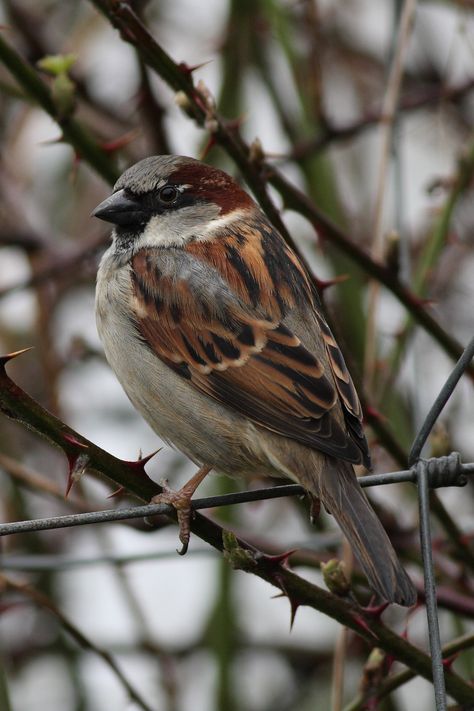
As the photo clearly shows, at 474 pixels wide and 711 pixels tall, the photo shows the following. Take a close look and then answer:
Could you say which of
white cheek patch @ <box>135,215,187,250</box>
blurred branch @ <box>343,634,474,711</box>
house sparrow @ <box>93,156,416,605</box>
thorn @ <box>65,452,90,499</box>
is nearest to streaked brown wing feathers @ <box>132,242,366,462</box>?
house sparrow @ <box>93,156,416,605</box>

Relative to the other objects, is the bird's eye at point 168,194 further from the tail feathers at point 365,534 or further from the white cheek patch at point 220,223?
the tail feathers at point 365,534

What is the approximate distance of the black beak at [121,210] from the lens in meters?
3.35

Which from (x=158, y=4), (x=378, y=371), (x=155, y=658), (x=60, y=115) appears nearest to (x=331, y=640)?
(x=155, y=658)

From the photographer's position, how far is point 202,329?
3.00 m

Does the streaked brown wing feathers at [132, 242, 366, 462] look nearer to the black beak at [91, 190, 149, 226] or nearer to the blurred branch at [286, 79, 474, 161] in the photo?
the black beak at [91, 190, 149, 226]

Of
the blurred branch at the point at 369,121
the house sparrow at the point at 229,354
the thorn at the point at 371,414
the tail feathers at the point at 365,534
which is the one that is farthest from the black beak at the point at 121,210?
the tail feathers at the point at 365,534

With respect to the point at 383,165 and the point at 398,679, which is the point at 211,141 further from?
the point at 398,679

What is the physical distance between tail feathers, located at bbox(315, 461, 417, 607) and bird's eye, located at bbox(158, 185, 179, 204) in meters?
1.22

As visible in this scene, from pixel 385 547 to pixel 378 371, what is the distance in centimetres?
132

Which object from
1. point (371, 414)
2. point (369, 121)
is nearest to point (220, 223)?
point (371, 414)

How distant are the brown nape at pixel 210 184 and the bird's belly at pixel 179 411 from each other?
599 mm

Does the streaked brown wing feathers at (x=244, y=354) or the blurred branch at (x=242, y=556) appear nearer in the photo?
the blurred branch at (x=242, y=556)

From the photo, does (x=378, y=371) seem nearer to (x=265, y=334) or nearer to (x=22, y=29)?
(x=265, y=334)

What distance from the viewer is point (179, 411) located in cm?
293
